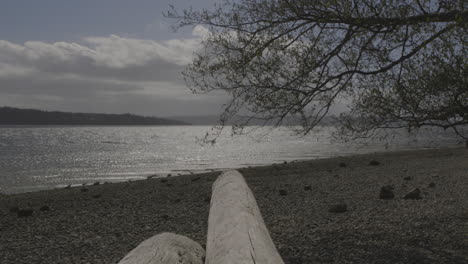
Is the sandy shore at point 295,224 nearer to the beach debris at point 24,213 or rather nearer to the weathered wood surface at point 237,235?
the beach debris at point 24,213

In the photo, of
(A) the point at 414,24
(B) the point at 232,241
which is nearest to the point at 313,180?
(A) the point at 414,24

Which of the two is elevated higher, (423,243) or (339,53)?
(339,53)

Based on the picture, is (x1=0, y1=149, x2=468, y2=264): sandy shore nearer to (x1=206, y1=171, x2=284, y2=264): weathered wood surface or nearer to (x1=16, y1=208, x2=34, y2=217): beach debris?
(x1=16, y1=208, x2=34, y2=217): beach debris

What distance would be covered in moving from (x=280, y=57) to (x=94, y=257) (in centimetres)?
492

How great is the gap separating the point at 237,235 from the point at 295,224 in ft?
13.9

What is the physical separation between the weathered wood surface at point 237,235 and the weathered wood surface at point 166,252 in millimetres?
397

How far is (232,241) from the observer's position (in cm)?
391

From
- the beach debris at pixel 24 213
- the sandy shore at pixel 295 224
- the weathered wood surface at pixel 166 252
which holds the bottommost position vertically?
the beach debris at pixel 24 213

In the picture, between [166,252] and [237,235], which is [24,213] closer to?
[166,252]

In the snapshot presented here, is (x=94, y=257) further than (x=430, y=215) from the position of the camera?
No

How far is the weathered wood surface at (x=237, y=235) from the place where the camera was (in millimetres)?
3502

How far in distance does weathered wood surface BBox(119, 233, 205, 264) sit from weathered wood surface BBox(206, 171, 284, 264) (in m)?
0.40

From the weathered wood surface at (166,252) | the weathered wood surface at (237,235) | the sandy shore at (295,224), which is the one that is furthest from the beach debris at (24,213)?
the weathered wood surface at (166,252)

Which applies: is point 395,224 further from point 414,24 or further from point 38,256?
point 38,256
